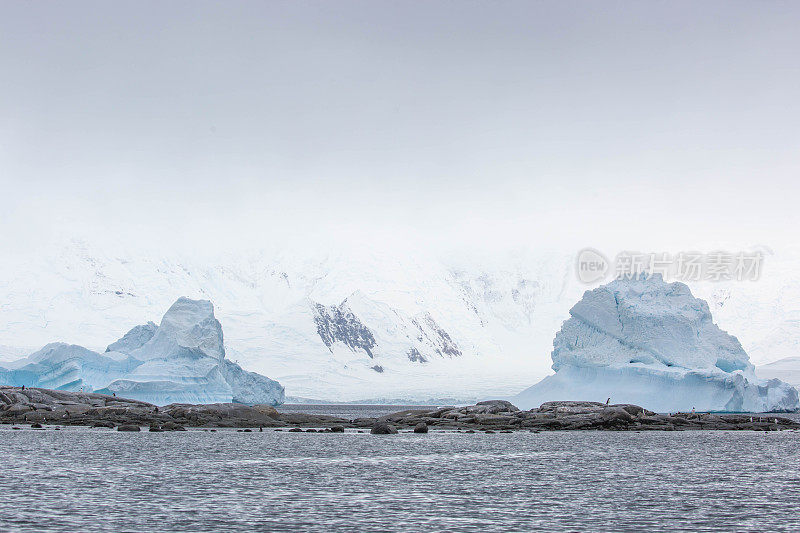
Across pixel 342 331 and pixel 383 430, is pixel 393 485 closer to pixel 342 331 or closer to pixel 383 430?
pixel 383 430

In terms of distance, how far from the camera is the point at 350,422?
8025 centimetres

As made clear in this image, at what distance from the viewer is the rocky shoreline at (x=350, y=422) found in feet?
232

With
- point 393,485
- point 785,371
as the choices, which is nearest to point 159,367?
point 393,485

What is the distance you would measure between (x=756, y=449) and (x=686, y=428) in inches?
696

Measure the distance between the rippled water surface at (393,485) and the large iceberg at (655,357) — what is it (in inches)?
837

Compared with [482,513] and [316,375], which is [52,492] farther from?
[316,375]

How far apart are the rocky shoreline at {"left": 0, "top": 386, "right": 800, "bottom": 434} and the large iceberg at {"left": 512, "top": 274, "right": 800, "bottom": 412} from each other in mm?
2598

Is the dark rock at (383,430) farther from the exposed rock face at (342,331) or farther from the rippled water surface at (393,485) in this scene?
the exposed rock face at (342,331)

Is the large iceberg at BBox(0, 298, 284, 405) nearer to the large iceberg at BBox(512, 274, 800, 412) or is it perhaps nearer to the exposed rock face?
the large iceberg at BBox(512, 274, 800, 412)

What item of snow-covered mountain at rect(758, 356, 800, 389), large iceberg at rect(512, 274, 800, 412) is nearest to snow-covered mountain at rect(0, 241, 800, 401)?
snow-covered mountain at rect(758, 356, 800, 389)

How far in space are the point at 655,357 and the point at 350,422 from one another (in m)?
27.5

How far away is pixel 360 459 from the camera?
151 feet

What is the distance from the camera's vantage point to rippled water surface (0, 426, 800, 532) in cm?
2606

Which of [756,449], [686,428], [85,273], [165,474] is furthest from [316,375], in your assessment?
[165,474]
